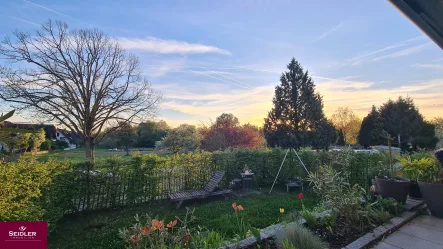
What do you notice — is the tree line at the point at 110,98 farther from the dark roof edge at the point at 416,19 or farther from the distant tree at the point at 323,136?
the dark roof edge at the point at 416,19

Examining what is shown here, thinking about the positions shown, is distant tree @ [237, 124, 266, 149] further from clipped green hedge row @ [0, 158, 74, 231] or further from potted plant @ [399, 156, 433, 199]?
clipped green hedge row @ [0, 158, 74, 231]

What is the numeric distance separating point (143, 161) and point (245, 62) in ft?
16.1

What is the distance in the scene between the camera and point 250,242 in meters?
2.56

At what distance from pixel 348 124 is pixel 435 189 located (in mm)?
24444

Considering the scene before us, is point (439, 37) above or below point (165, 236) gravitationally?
above

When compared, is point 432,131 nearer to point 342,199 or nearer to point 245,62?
point 245,62

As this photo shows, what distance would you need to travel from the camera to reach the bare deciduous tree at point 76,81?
13.4m

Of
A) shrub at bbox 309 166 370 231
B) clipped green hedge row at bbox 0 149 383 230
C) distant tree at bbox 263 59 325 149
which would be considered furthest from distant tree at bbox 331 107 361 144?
shrub at bbox 309 166 370 231

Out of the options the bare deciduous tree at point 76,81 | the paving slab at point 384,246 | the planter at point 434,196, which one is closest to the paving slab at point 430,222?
the planter at point 434,196

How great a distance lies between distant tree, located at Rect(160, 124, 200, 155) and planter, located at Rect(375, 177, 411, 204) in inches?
643

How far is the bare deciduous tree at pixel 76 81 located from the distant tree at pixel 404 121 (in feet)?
70.6

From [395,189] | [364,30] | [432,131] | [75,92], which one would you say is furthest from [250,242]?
[432,131]

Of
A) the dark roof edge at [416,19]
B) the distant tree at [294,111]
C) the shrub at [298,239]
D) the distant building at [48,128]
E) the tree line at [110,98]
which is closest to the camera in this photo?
the dark roof edge at [416,19]

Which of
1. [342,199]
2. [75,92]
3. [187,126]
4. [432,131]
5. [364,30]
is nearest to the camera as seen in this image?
[342,199]
